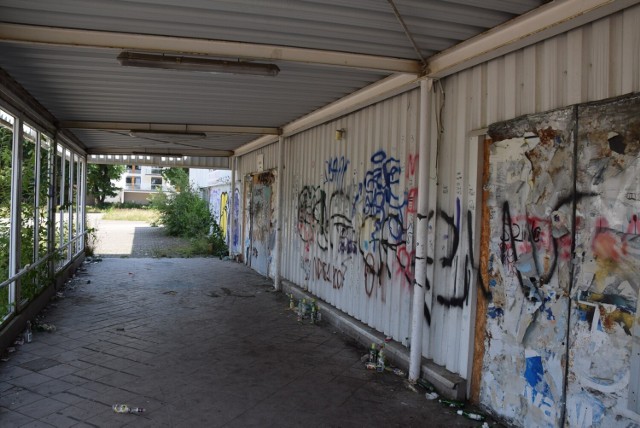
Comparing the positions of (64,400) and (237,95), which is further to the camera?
(237,95)

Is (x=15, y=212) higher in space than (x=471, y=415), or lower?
higher

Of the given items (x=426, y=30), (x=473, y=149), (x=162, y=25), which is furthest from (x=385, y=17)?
(x=162, y=25)

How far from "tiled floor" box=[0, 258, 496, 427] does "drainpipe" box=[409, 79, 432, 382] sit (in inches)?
15.6

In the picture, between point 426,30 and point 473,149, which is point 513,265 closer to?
point 473,149

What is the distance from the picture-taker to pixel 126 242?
61.1 ft

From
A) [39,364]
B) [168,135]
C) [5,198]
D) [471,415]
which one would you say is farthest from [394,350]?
[168,135]

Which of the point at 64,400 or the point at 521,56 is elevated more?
the point at 521,56

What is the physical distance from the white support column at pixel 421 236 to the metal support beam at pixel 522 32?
0.37 meters

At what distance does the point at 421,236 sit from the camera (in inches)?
186

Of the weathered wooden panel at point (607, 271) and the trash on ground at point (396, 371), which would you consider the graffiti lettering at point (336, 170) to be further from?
the weathered wooden panel at point (607, 271)

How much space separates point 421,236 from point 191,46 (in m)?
2.86

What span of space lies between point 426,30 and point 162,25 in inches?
87.9

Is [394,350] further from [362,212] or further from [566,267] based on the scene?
[566,267]

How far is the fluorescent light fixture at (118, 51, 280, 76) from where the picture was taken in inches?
168
